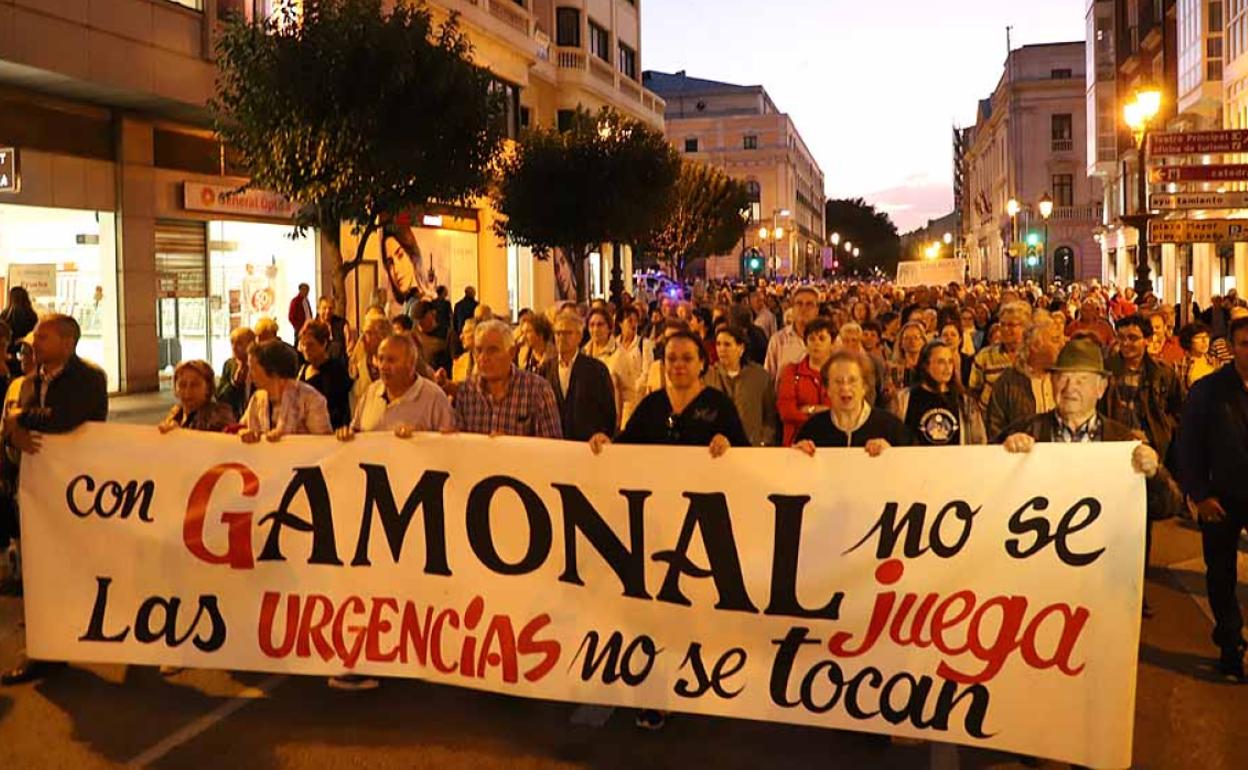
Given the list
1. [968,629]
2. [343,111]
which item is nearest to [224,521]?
[968,629]

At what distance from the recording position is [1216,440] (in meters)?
6.75

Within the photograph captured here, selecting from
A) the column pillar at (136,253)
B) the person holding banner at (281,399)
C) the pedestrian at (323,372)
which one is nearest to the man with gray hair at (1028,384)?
the person holding banner at (281,399)

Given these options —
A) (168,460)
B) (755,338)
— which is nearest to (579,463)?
(168,460)

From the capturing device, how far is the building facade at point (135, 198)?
19.1m

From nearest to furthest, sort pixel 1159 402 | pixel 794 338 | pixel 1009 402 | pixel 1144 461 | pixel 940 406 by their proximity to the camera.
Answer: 1. pixel 1144 461
2. pixel 940 406
3. pixel 1009 402
4. pixel 1159 402
5. pixel 794 338

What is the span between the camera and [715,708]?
18.6 feet

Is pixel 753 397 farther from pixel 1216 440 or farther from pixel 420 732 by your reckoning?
pixel 420 732

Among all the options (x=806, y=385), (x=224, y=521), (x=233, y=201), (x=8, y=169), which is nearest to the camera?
(x=224, y=521)

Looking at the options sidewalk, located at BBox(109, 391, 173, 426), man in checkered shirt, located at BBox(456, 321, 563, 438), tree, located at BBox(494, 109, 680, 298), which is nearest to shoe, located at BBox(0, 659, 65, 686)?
man in checkered shirt, located at BBox(456, 321, 563, 438)

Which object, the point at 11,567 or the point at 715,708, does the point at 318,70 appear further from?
the point at 715,708

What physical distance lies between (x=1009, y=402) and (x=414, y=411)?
11.8 ft

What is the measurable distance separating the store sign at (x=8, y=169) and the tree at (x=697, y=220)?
3652cm

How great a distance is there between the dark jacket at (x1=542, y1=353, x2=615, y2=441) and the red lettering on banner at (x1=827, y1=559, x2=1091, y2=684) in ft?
10.5

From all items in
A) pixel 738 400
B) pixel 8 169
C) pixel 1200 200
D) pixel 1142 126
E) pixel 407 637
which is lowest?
pixel 407 637
